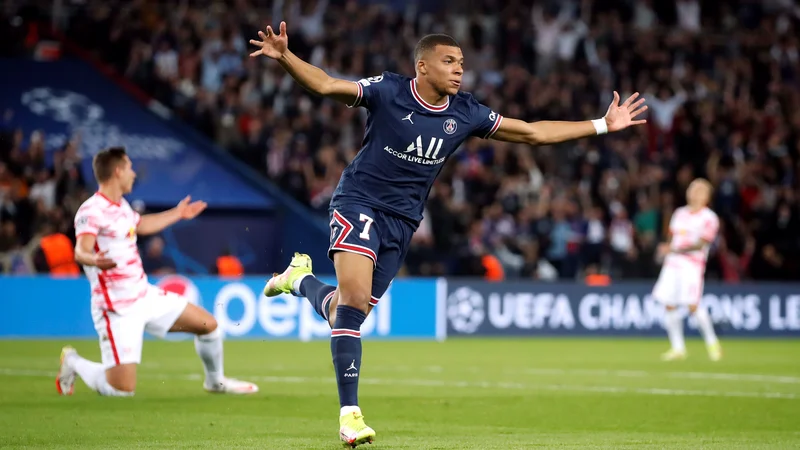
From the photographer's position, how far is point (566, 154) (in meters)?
25.8

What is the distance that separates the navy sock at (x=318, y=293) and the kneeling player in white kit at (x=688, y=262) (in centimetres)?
918

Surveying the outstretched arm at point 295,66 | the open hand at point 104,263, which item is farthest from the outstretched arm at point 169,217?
the outstretched arm at point 295,66

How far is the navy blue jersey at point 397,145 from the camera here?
312 inches

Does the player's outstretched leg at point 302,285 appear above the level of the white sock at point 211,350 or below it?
above

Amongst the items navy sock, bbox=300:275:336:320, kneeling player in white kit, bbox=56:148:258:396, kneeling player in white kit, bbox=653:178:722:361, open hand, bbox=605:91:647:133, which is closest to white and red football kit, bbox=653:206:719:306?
kneeling player in white kit, bbox=653:178:722:361

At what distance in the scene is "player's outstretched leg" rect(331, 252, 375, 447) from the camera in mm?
7555

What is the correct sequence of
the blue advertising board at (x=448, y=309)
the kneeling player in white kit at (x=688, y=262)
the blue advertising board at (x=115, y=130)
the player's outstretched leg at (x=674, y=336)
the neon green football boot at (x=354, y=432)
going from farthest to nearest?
1. the blue advertising board at (x=115, y=130)
2. the blue advertising board at (x=448, y=309)
3. the kneeling player in white kit at (x=688, y=262)
4. the player's outstretched leg at (x=674, y=336)
5. the neon green football boot at (x=354, y=432)

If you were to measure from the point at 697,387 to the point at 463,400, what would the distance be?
2.90m

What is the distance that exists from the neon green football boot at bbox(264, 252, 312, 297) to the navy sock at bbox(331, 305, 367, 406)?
1.61 m

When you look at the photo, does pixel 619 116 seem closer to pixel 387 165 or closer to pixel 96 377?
pixel 387 165

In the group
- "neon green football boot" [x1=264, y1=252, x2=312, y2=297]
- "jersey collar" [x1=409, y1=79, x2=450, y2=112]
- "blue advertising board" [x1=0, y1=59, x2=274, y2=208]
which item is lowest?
"neon green football boot" [x1=264, y1=252, x2=312, y2=297]

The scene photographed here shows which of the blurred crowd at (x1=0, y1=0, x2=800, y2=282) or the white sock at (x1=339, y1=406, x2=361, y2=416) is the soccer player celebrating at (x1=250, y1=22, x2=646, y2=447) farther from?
the blurred crowd at (x1=0, y1=0, x2=800, y2=282)

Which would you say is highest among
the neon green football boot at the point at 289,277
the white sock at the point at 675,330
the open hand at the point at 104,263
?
the open hand at the point at 104,263

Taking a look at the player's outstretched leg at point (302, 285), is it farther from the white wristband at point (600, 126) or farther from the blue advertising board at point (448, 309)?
the blue advertising board at point (448, 309)
